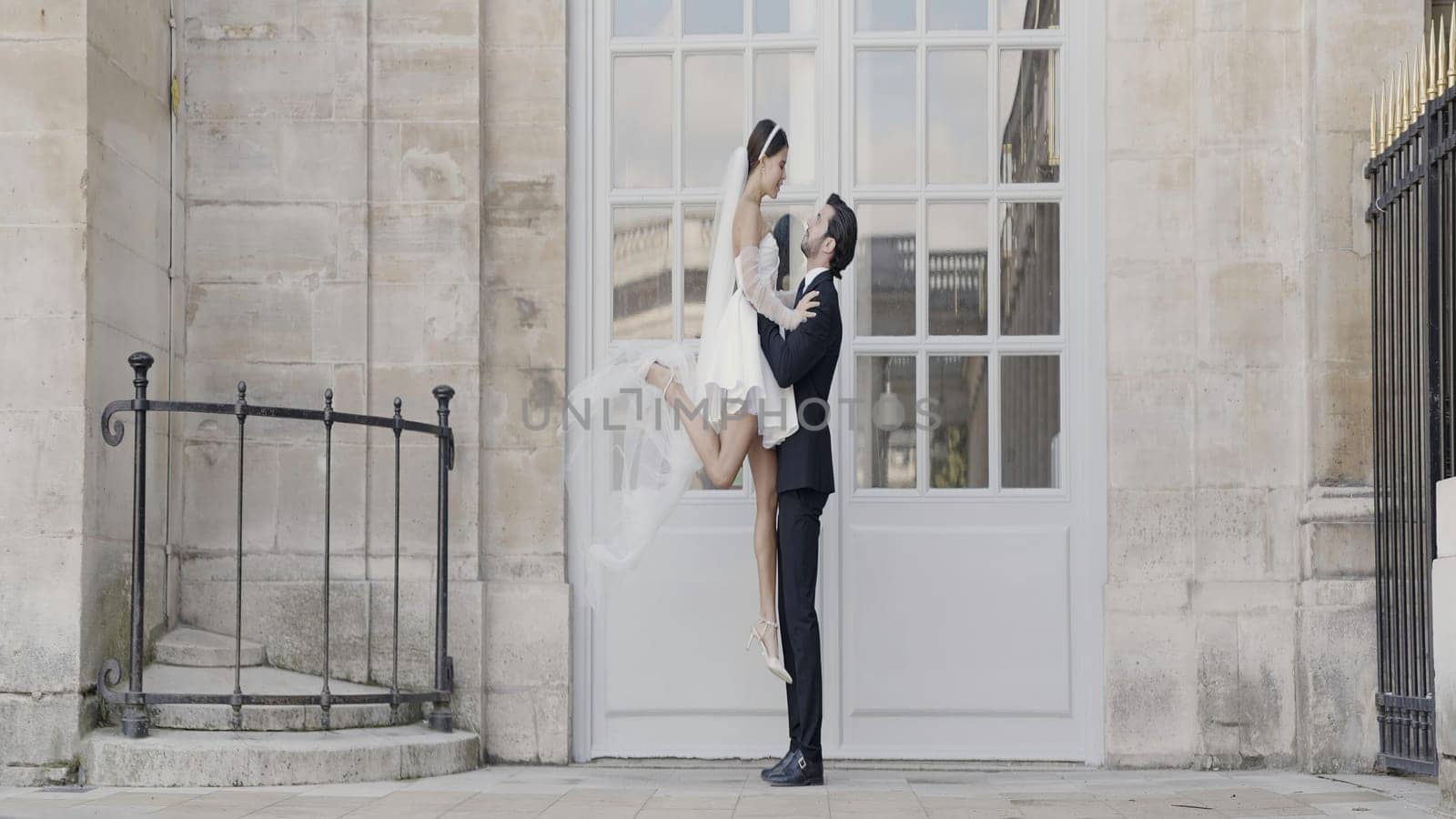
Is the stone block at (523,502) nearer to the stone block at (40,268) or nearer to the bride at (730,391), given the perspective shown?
the bride at (730,391)

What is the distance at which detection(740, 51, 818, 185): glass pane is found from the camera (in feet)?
22.3

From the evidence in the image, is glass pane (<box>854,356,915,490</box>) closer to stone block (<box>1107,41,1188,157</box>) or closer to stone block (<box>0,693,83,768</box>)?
stone block (<box>1107,41,1188,157</box>)

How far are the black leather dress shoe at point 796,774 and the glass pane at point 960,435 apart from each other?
136cm

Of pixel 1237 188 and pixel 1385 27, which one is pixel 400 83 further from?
pixel 1385 27

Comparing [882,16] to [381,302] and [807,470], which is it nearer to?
[807,470]

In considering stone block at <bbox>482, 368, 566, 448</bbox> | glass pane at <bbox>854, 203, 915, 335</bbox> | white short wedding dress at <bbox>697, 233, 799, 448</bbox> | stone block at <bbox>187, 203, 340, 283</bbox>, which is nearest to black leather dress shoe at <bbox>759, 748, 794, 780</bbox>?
white short wedding dress at <bbox>697, 233, 799, 448</bbox>

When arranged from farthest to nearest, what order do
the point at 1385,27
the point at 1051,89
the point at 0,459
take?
the point at 1051,89, the point at 1385,27, the point at 0,459

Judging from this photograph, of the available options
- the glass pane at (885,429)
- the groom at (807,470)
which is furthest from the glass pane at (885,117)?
the groom at (807,470)

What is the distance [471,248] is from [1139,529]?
109 inches

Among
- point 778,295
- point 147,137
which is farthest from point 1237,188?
point 147,137

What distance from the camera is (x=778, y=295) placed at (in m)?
6.00

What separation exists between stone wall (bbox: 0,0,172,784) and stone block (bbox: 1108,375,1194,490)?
3.66 meters

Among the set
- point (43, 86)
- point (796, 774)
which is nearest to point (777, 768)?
point (796, 774)

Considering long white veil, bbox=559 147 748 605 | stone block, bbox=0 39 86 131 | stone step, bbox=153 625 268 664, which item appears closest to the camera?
stone block, bbox=0 39 86 131
